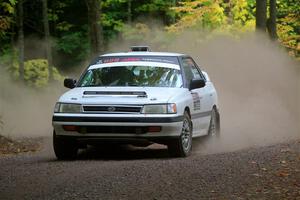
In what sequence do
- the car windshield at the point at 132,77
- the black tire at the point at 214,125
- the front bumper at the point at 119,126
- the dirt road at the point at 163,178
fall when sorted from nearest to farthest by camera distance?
1. the dirt road at the point at 163,178
2. the front bumper at the point at 119,126
3. the car windshield at the point at 132,77
4. the black tire at the point at 214,125

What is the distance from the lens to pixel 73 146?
38.8 ft

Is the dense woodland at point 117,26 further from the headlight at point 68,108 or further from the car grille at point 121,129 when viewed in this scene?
the headlight at point 68,108

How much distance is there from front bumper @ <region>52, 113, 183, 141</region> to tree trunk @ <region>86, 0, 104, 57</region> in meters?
9.03

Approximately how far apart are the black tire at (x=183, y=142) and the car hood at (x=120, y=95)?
22.0 inches

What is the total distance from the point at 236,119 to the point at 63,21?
19406mm

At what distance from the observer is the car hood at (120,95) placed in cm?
1127

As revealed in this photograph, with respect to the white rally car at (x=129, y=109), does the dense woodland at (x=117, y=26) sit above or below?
below

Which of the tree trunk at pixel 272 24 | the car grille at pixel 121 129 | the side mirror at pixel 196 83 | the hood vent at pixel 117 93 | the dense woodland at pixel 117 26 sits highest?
the hood vent at pixel 117 93

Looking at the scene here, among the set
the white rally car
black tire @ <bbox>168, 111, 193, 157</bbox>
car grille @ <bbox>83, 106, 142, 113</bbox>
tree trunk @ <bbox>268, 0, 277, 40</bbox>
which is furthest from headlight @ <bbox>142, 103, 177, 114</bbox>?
tree trunk @ <bbox>268, 0, 277, 40</bbox>

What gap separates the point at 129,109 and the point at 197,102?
81.7 inches

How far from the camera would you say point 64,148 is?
1173cm

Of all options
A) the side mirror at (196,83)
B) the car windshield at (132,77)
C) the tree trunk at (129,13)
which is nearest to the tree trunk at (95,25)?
the car windshield at (132,77)

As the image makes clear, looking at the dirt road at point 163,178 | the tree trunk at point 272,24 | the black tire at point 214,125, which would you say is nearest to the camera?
the dirt road at point 163,178

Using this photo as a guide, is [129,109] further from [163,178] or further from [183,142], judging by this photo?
[163,178]
